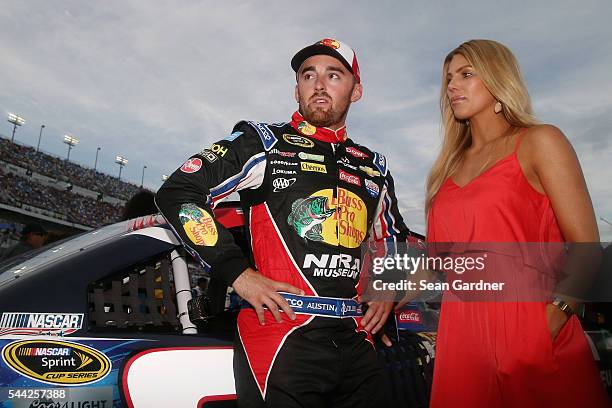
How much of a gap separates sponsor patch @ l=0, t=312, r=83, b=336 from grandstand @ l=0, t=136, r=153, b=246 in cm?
3236

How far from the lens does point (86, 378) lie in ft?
6.00

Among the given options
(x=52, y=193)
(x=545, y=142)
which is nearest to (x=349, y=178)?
(x=545, y=142)

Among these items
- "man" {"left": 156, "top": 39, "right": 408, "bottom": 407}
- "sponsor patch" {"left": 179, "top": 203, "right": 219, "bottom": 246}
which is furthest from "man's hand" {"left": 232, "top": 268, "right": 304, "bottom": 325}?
"sponsor patch" {"left": 179, "top": 203, "right": 219, "bottom": 246}

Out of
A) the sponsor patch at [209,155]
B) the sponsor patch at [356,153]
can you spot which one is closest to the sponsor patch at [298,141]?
the sponsor patch at [356,153]

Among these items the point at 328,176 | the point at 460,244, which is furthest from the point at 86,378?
the point at 460,244

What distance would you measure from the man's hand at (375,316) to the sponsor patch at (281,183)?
609mm

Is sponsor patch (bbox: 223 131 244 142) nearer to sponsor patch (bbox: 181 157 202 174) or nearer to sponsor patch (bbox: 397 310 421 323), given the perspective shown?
sponsor patch (bbox: 181 157 202 174)

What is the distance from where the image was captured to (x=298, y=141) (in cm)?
222

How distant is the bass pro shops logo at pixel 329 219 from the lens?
2.02 m

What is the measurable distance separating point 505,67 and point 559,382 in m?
1.02

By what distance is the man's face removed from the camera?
2.29 m

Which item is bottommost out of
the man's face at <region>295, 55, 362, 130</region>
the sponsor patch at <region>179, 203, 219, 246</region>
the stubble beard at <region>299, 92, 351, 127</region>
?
the sponsor patch at <region>179, 203, 219, 246</region>

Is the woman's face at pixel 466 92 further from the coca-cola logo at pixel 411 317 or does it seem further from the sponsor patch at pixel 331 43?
the coca-cola logo at pixel 411 317

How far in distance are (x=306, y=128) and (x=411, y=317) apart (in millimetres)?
1237
